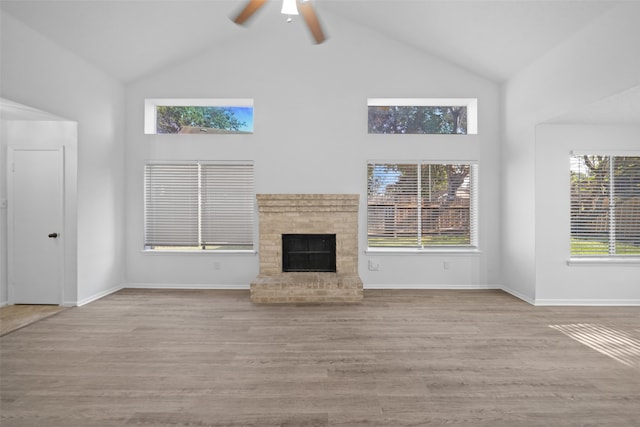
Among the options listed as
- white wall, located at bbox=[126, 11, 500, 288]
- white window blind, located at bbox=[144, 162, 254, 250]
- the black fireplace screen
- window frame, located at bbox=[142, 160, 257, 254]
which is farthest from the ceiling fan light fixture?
the black fireplace screen

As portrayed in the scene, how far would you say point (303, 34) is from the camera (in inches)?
203

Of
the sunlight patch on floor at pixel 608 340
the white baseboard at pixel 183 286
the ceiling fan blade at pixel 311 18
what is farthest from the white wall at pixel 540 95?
the white baseboard at pixel 183 286

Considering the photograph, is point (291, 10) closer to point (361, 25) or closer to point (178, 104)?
point (361, 25)

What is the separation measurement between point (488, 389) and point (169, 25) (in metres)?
5.26

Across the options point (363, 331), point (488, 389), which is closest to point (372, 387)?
point (488, 389)

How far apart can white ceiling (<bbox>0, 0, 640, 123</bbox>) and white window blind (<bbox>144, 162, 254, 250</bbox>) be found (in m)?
1.66

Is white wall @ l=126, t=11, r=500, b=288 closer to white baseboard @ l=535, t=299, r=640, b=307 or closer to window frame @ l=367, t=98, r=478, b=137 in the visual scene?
window frame @ l=367, t=98, r=478, b=137

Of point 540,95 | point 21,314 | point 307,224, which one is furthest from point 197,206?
point 540,95

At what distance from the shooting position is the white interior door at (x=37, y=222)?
169 inches

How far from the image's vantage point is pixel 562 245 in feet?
14.3

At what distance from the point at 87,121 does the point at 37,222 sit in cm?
146

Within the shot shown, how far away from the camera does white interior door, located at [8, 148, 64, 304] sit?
4281 mm

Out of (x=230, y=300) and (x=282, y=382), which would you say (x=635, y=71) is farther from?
(x=230, y=300)

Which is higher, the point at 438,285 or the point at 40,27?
the point at 40,27
